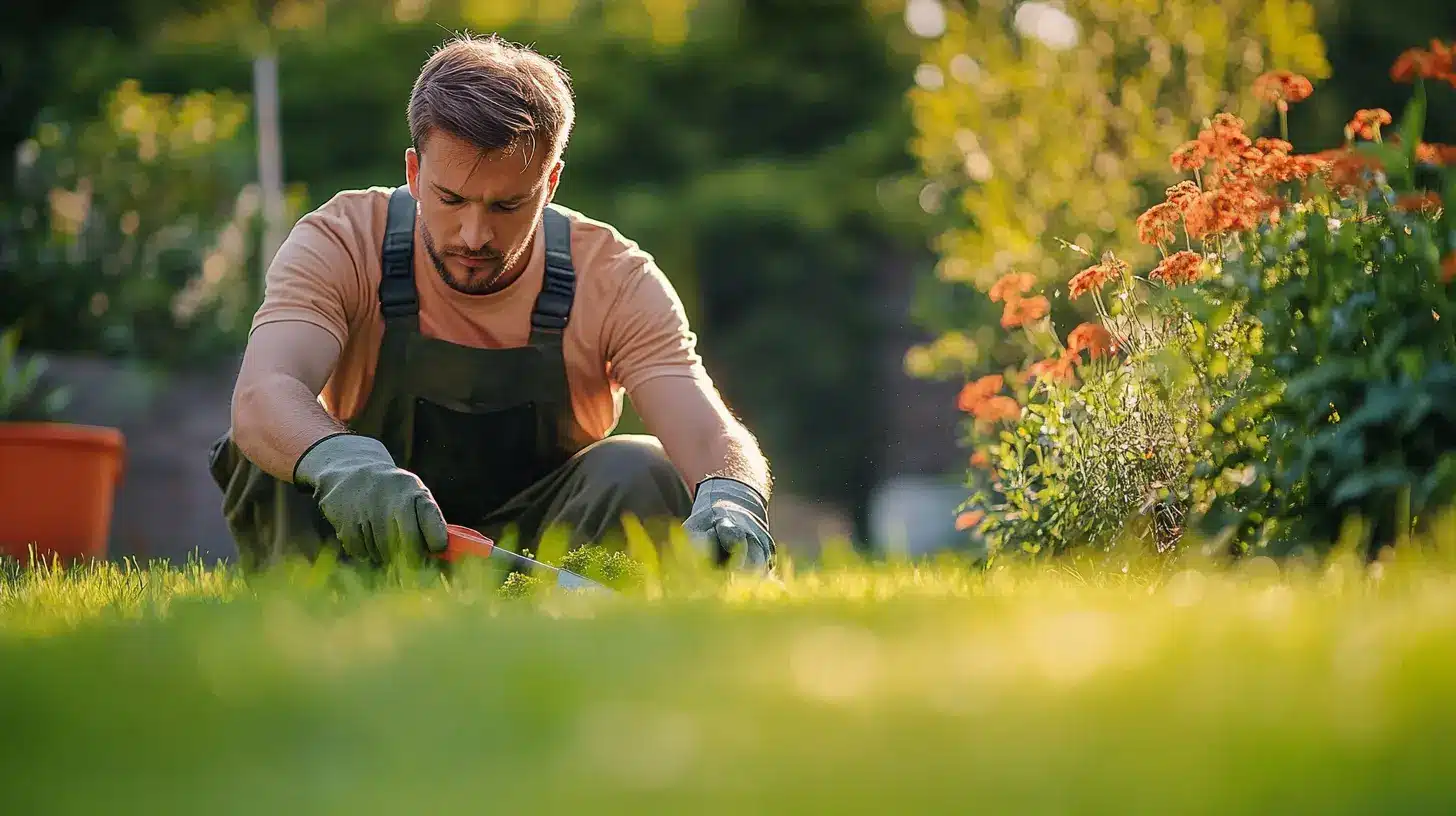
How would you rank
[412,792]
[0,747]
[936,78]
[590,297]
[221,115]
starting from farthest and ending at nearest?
[221,115]
[936,78]
[590,297]
[0,747]
[412,792]

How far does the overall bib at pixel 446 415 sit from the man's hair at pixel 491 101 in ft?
1.13

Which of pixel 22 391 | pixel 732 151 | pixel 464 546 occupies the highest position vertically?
pixel 732 151

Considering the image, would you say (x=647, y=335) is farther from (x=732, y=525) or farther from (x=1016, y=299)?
(x=1016, y=299)

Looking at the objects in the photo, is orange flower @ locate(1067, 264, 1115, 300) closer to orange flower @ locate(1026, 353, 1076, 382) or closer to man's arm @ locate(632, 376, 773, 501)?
orange flower @ locate(1026, 353, 1076, 382)

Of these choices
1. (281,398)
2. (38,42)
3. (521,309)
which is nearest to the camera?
(281,398)

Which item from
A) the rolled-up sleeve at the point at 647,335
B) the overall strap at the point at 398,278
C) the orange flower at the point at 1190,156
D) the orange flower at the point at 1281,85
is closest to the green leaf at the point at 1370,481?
the orange flower at the point at 1190,156

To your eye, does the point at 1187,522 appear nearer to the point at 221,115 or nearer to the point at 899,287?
the point at 221,115

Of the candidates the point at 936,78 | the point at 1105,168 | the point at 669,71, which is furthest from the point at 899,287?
the point at 1105,168

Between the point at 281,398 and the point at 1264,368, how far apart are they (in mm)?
2093

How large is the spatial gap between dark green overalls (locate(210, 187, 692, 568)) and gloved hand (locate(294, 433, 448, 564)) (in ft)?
2.15

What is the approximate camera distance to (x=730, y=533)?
334 cm

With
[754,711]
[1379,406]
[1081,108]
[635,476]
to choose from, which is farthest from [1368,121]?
[1081,108]

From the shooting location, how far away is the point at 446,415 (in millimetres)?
4086

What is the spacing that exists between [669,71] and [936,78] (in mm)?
5469
